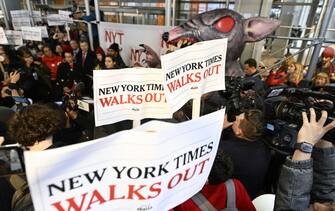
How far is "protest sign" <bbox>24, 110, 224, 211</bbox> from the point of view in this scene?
0.56 meters

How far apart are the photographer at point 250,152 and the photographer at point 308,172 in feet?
1.23

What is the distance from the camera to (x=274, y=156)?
1.50 m

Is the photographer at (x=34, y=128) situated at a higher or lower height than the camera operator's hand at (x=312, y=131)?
lower

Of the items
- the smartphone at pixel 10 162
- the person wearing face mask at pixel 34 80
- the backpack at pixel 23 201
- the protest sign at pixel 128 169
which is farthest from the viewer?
the person wearing face mask at pixel 34 80

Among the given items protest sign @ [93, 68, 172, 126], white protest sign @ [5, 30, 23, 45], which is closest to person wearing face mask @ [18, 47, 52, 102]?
white protest sign @ [5, 30, 23, 45]

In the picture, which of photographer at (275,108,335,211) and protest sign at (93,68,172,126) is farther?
protest sign at (93,68,172,126)

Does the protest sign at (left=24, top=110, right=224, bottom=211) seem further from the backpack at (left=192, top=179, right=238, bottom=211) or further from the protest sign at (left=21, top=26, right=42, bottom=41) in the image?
the protest sign at (left=21, top=26, right=42, bottom=41)

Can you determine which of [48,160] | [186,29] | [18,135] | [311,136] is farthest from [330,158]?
[186,29]

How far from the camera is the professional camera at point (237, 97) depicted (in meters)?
1.67

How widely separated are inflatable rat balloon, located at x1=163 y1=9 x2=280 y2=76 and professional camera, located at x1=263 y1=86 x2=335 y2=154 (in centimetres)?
107

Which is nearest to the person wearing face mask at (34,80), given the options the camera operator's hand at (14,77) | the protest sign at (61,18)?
the camera operator's hand at (14,77)

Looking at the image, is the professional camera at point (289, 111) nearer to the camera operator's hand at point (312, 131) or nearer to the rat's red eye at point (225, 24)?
the camera operator's hand at point (312, 131)

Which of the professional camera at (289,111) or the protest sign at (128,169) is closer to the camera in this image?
the protest sign at (128,169)

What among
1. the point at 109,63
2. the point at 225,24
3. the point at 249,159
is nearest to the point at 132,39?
the point at 109,63
